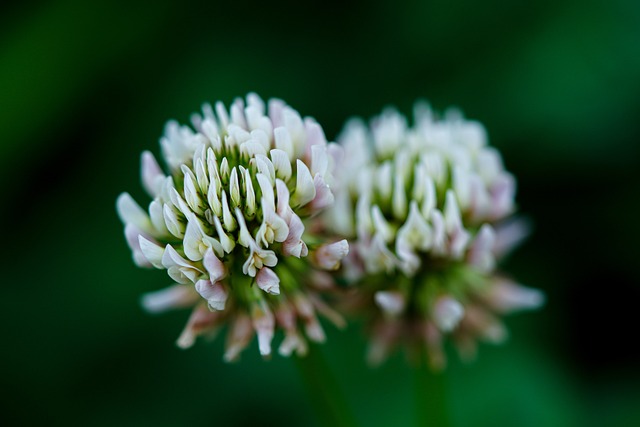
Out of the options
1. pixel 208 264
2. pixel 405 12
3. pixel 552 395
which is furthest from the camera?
pixel 405 12

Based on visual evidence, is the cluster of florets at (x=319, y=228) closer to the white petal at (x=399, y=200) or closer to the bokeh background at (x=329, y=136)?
the white petal at (x=399, y=200)

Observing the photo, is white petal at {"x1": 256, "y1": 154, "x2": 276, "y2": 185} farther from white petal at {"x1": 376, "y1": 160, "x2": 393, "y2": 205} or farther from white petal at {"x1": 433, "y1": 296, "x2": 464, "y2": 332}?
white petal at {"x1": 433, "y1": 296, "x2": 464, "y2": 332}

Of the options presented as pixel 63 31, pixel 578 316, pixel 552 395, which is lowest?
pixel 552 395

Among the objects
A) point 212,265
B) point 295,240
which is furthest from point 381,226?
point 212,265

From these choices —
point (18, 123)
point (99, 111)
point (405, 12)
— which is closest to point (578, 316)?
point (405, 12)

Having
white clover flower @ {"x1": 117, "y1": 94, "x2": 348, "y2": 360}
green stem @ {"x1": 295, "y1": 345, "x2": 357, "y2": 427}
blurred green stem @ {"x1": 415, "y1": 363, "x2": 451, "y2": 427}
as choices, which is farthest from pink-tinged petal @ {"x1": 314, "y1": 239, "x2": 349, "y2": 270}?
Result: blurred green stem @ {"x1": 415, "y1": 363, "x2": 451, "y2": 427}

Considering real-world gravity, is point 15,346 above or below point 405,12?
below

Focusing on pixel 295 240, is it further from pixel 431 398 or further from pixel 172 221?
pixel 431 398

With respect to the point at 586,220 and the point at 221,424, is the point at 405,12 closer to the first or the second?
the point at 586,220
